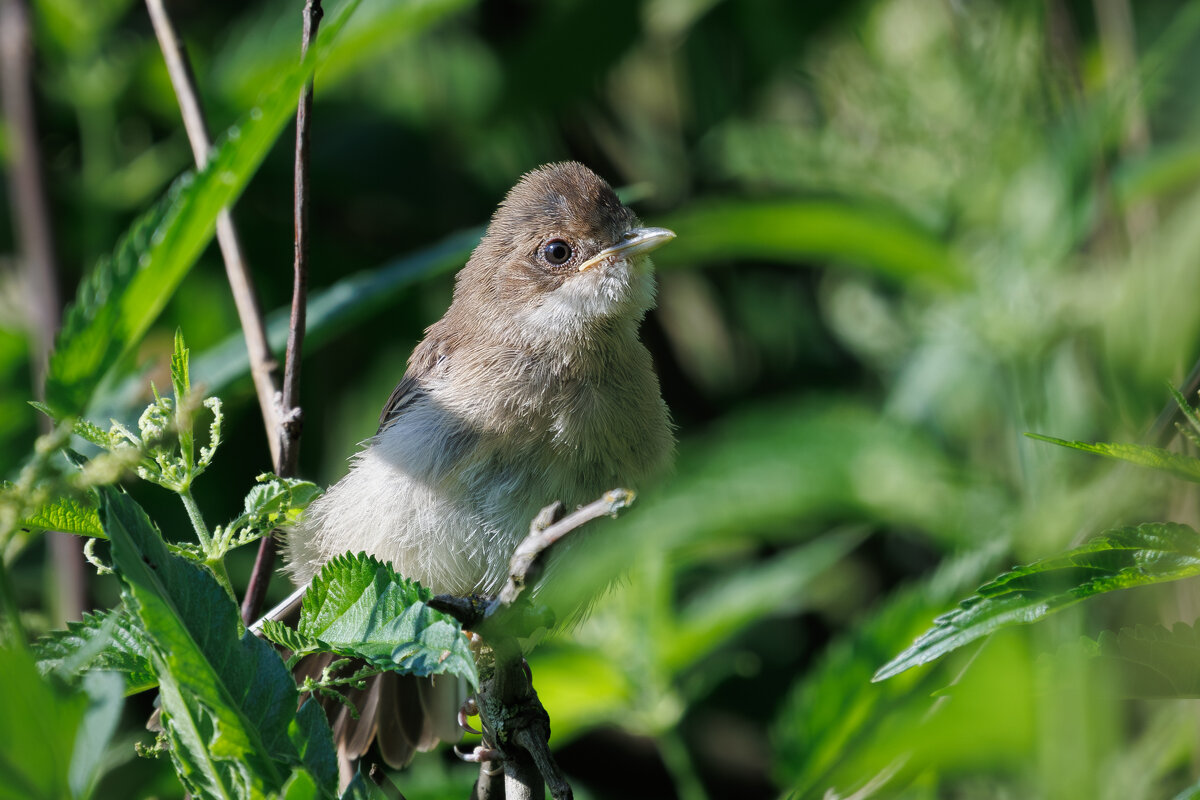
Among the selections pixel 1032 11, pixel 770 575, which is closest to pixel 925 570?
pixel 770 575

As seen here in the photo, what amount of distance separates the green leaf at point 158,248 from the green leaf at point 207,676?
0.39 m

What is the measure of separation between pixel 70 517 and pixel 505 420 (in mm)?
1435

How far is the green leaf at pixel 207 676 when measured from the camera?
50.0 inches

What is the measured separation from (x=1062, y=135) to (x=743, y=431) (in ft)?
4.00

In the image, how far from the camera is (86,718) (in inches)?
45.8

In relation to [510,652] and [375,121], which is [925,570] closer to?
[375,121]

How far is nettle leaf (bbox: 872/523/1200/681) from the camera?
4.60 feet

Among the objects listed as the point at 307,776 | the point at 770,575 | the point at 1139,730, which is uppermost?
the point at 307,776

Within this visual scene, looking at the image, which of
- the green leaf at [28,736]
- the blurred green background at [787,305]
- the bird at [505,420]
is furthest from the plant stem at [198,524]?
the bird at [505,420]

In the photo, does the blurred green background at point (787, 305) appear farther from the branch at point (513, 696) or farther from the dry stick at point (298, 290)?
the dry stick at point (298, 290)

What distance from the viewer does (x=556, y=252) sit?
3176 mm

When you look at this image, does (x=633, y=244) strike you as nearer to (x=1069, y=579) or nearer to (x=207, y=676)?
(x=1069, y=579)

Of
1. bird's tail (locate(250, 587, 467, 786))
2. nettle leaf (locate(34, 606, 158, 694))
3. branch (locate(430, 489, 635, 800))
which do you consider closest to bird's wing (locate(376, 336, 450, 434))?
bird's tail (locate(250, 587, 467, 786))

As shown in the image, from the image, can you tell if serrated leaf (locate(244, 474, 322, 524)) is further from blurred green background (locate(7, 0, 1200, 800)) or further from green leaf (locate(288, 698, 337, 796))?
blurred green background (locate(7, 0, 1200, 800))
